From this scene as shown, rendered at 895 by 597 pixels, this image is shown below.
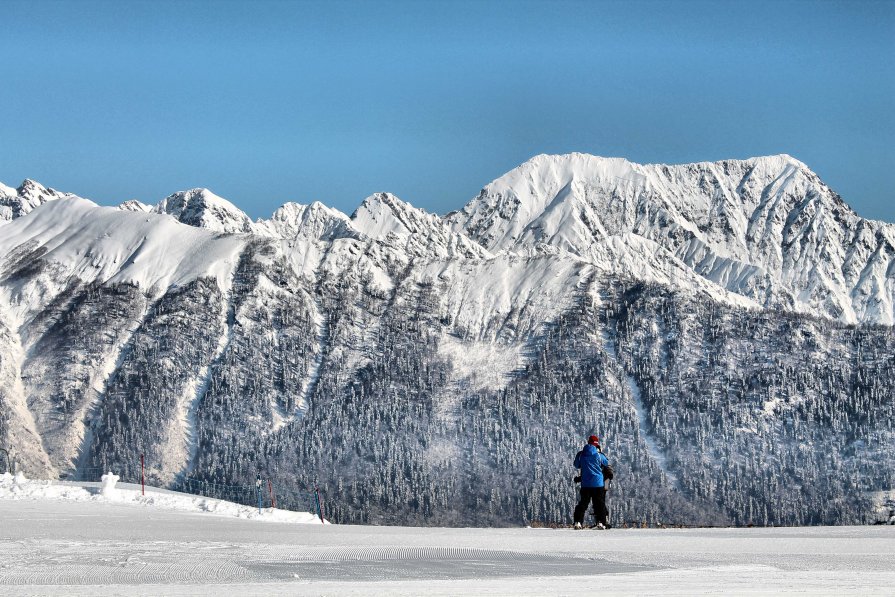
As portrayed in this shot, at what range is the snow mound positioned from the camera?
41.4m

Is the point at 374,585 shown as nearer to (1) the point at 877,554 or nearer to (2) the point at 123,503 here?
(1) the point at 877,554

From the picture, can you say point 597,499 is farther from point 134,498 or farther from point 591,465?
point 134,498

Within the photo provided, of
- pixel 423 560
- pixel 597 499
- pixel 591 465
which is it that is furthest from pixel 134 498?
pixel 423 560

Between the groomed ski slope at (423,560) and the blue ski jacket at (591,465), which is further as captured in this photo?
the blue ski jacket at (591,465)

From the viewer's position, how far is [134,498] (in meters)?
42.5

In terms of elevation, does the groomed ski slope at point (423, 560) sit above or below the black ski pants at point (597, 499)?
below

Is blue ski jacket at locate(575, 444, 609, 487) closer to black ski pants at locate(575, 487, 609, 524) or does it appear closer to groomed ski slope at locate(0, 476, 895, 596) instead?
black ski pants at locate(575, 487, 609, 524)

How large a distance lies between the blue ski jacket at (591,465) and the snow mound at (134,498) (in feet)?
32.6

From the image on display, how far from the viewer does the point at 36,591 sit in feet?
62.6

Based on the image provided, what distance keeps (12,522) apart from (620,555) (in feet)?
49.2

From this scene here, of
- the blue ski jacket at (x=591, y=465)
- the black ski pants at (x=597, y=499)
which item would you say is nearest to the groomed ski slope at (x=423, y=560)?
the black ski pants at (x=597, y=499)

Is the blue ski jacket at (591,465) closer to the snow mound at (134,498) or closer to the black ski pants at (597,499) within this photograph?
the black ski pants at (597,499)

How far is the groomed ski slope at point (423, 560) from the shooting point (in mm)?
19864

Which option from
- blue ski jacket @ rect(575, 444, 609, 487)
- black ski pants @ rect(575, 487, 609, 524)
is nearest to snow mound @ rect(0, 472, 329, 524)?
black ski pants @ rect(575, 487, 609, 524)
